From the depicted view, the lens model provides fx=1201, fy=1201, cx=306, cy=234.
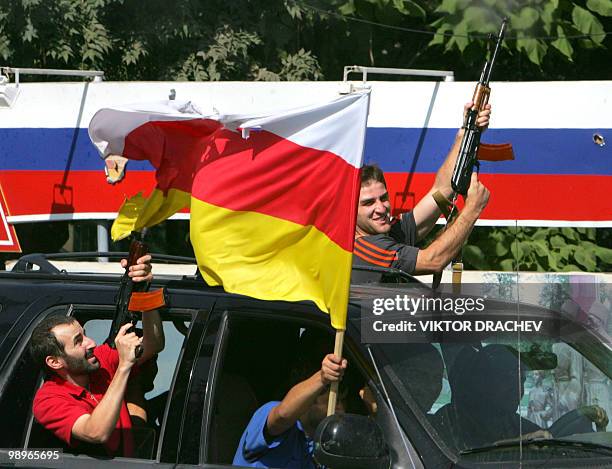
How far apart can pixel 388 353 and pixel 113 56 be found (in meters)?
6.40

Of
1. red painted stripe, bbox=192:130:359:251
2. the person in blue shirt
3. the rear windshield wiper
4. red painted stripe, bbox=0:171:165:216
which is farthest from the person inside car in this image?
red painted stripe, bbox=0:171:165:216

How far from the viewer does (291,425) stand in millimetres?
3619

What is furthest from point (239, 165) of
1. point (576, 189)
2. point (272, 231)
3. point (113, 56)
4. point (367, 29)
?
point (113, 56)

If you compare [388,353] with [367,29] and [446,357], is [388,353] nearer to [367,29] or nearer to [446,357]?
[446,357]

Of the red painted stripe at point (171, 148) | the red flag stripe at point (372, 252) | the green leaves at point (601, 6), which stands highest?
the green leaves at point (601, 6)

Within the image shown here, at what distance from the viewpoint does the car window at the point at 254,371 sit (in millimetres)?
3805

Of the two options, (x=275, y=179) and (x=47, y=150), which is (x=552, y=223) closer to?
(x=47, y=150)

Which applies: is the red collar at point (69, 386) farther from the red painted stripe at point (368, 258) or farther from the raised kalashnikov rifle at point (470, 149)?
the raised kalashnikov rifle at point (470, 149)

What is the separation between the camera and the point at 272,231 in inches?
158

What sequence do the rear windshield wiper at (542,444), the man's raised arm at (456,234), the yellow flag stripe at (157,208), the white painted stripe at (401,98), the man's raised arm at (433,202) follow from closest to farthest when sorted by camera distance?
the rear windshield wiper at (542,444)
the yellow flag stripe at (157,208)
the man's raised arm at (456,234)
the man's raised arm at (433,202)
the white painted stripe at (401,98)

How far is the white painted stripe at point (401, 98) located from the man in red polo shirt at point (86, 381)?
3.16m

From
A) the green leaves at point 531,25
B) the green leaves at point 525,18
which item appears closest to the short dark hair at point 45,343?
the green leaves at point 531,25

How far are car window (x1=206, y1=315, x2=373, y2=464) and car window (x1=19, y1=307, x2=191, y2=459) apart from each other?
18cm

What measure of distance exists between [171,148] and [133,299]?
22.3 inches
